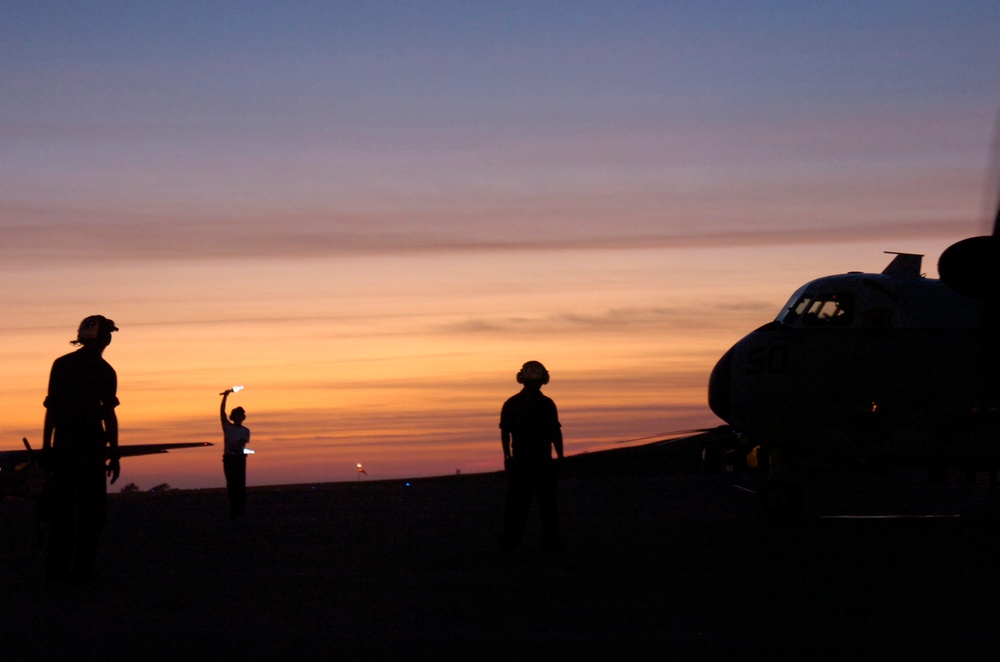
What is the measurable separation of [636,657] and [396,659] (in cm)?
116

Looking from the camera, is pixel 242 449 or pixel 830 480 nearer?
pixel 242 449

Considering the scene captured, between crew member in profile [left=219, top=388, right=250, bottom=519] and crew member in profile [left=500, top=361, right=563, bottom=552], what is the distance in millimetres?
8881

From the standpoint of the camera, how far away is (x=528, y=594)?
364 inches

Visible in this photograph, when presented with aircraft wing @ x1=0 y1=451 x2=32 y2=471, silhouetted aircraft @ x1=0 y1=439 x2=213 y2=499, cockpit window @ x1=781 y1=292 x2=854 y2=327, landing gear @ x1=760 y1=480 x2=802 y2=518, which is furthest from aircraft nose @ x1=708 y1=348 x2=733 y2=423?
aircraft wing @ x1=0 y1=451 x2=32 y2=471

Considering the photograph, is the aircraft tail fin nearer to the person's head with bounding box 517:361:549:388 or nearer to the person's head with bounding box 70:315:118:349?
the person's head with bounding box 517:361:549:388

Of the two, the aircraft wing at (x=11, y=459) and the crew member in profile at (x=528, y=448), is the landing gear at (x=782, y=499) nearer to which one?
the crew member in profile at (x=528, y=448)

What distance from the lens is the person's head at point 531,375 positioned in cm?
1385

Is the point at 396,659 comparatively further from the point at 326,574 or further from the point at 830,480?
the point at 830,480

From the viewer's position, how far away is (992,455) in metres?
17.2

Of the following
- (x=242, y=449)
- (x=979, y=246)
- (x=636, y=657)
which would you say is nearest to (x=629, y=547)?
(x=979, y=246)

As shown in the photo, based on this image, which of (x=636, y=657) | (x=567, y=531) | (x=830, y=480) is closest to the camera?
(x=636, y=657)

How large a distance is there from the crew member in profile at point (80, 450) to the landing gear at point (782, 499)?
407 inches

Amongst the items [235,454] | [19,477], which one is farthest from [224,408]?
[19,477]

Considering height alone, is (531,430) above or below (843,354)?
below
